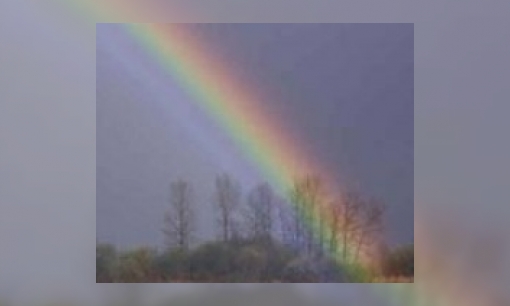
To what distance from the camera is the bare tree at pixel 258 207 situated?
4.31 ft

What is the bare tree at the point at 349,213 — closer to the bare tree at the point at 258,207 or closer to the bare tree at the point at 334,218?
the bare tree at the point at 334,218

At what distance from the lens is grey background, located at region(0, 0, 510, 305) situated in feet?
4.35

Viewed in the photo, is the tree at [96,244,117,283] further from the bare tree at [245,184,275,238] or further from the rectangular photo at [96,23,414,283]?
the bare tree at [245,184,275,238]

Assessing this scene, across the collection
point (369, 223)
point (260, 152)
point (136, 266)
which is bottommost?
point (136, 266)

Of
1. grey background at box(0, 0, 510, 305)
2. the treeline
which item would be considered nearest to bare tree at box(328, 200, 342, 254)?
the treeline

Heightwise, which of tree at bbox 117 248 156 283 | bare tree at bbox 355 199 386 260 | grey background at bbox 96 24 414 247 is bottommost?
tree at bbox 117 248 156 283

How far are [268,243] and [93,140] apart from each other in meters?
0.52

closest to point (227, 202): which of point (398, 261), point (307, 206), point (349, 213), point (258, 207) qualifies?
point (258, 207)

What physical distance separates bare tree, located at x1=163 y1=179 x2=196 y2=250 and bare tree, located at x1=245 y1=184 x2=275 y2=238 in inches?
5.8

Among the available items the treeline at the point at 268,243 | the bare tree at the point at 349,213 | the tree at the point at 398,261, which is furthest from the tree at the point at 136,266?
the tree at the point at 398,261

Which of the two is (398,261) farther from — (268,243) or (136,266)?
(136,266)

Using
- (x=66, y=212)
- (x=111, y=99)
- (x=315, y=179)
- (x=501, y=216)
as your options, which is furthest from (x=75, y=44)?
(x=501, y=216)

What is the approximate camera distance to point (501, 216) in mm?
1337

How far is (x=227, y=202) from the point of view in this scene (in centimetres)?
131
